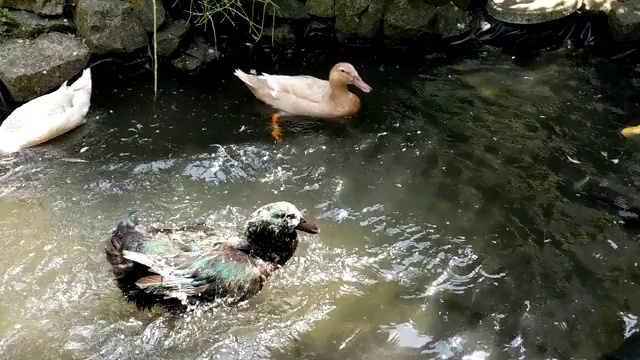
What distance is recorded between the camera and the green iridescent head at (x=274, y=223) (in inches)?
123

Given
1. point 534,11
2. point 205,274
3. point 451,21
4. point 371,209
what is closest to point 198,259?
point 205,274

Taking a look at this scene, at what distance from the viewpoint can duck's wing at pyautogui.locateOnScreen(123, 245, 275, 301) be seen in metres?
2.87

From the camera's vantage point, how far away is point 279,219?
3.13 m

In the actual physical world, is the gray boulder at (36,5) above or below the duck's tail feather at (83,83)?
above

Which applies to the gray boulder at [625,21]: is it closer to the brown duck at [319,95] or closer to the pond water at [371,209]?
the pond water at [371,209]

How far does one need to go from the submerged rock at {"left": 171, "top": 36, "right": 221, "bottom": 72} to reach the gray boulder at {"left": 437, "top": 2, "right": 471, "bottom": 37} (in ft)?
7.12

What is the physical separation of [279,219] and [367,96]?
238 cm

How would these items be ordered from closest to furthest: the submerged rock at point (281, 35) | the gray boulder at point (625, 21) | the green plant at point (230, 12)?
1. the green plant at point (230, 12)
2. the submerged rock at point (281, 35)
3. the gray boulder at point (625, 21)

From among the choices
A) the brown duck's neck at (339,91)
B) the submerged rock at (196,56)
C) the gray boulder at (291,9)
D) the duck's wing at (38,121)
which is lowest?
the duck's wing at (38,121)

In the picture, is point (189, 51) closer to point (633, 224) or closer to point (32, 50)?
point (32, 50)

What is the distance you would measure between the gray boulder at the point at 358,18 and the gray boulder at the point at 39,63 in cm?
231

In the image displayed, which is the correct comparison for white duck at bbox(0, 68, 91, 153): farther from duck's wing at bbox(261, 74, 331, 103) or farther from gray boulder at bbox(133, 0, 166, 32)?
duck's wing at bbox(261, 74, 331, 103)

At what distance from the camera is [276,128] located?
4773 millimetres

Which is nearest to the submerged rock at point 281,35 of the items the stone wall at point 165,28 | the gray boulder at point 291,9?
the stone wall at point 165,28
